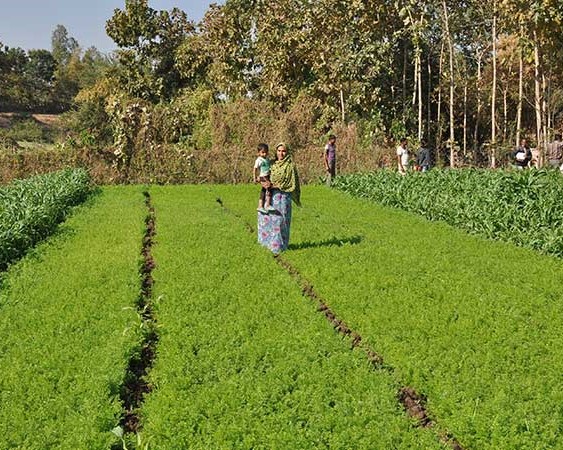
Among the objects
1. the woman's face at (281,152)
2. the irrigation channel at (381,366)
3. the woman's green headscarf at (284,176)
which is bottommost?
the irrigation channel at (381,366)

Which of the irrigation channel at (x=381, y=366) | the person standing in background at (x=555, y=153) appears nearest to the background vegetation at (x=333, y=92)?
the person standing in background at (x=555, y=153)

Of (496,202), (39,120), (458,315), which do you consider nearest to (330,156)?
(496,202)

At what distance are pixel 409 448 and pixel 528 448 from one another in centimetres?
79

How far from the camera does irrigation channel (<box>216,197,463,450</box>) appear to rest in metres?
4.76

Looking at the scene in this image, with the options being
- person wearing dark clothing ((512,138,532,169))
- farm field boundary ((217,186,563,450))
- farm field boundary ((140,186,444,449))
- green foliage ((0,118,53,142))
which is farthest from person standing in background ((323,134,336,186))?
green foliage ((0,118,53,142))

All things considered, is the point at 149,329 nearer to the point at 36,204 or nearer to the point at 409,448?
the point at 409,448

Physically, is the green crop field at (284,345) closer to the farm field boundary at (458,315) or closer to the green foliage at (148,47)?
the farm field boundary at (458,315)

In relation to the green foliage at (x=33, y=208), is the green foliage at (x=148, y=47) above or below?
above

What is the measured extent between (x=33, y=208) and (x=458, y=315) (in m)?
8.41

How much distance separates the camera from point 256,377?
18.1 feet

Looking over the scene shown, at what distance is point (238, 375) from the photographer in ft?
18.2

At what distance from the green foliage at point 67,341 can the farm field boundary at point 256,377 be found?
364 millimetres

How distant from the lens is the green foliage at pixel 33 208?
1030cm

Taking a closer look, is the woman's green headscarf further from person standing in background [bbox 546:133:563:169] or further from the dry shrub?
the dry shrub
